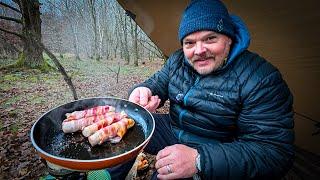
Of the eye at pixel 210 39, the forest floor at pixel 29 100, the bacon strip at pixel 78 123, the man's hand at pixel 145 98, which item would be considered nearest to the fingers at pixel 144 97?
the man's hand at pixel 145 98

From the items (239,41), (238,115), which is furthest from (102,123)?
(239,41)

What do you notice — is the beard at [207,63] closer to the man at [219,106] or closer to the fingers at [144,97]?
the man at [219,106]

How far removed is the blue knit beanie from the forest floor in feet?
7.78

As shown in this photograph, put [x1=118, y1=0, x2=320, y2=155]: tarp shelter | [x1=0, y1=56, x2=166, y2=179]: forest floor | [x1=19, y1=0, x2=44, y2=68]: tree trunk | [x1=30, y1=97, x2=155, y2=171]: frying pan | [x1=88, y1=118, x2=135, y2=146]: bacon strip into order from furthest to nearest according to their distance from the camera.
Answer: [x1=19, y1=0, x2=44, y2=68]: tree trunk < [x1=0, y1=56, x2=166, y2=179]: forest floor < [x1=118, y1=0, x2=320, y2=155]: tarp shelter < [x1=88, y1=118, x2=135, y2=146]: bacon strip < [x1=30, y1=97, x2=155, y2=171]: frying pan

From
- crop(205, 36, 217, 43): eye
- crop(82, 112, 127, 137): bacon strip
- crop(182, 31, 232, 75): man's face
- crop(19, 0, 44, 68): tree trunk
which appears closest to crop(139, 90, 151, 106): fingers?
crop(82, 112, 127, 137): bacon strip

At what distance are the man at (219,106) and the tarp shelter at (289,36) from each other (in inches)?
32.4

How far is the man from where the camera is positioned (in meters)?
1.66

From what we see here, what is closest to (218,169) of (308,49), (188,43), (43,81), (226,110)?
(226,110)

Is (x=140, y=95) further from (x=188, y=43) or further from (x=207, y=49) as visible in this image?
(x=207, y=49)

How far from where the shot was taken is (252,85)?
185 centimetres

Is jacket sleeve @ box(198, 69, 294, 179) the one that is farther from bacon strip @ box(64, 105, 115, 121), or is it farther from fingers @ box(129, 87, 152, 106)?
bacon strip @ box(64, 105, 115, 121)

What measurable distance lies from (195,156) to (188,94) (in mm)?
689

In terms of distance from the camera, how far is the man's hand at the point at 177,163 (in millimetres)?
1615

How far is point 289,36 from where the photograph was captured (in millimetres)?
2895
